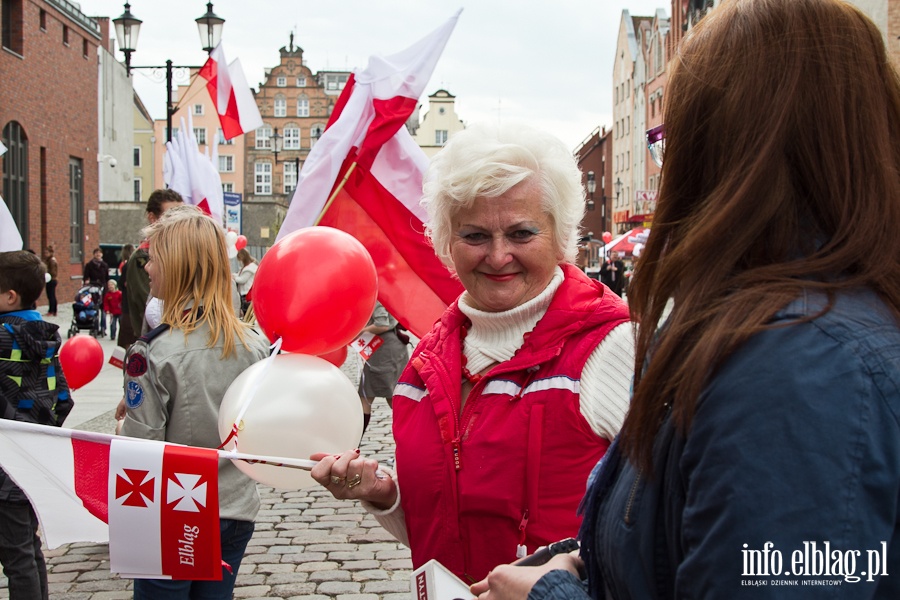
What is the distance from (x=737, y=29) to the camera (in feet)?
4.07

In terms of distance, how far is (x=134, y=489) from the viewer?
8.02ft

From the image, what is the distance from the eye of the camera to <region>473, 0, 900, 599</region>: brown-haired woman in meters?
1.01

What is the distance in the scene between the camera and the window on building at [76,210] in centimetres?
2836

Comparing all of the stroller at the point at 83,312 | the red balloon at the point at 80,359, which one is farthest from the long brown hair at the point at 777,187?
the stroller at the point at 83,312

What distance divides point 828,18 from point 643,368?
→ 563 millimetres

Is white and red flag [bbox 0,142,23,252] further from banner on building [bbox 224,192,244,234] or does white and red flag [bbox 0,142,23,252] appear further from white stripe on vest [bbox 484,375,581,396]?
banner on building [bbox 224,192,244,234]

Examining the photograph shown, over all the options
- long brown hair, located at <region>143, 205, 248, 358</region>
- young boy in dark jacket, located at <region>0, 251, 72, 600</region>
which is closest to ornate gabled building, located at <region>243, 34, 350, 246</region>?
young boy in dark jacket, located at <region>0, 251, 72, 600</region>

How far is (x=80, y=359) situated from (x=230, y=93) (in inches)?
260

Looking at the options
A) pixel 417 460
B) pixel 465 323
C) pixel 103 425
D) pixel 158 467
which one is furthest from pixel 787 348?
pixel 103 425

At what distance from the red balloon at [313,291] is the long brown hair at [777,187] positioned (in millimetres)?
1665

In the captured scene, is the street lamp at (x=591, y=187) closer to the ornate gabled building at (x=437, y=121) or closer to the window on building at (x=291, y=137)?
the ornate gabled building at (x=437, y=121)

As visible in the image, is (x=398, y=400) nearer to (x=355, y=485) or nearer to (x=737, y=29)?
(x=355, y=485)

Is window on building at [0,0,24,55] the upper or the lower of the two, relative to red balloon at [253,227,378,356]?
upper

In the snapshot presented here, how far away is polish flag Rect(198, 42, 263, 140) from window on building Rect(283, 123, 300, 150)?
242 ft
